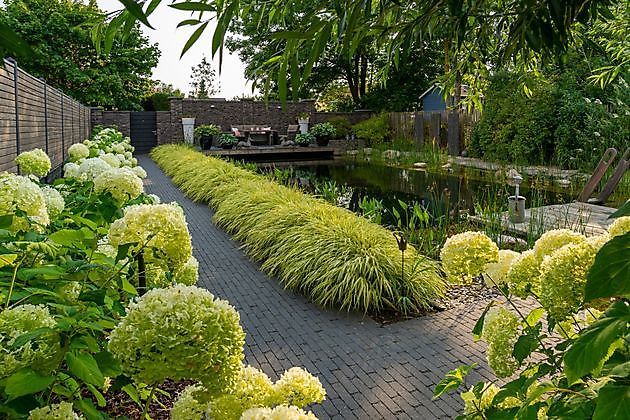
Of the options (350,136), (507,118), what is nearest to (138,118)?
(350,136)

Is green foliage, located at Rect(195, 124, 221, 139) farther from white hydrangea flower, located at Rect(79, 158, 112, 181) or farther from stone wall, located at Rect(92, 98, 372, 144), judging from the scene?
white hydrangea flower, located at Rect(79, 158, 112, 181)

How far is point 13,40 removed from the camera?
0.38 metres

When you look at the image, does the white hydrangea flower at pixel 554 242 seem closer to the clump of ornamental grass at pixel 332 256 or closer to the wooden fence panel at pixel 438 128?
the clump of ornamental grass at pixel 332 256

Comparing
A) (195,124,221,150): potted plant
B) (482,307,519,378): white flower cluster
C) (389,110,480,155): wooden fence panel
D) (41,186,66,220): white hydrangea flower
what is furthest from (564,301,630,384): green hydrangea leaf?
(195,124,221,150): potted plant

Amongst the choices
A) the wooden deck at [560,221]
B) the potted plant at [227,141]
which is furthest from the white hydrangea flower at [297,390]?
the potted plant at [227,141]

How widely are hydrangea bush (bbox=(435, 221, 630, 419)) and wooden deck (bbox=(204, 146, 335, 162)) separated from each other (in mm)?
16984

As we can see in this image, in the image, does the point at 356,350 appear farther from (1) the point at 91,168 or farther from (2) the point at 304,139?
(2) the point at 304,139

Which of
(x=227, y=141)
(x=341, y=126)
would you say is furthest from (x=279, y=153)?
(x=341, y=126)

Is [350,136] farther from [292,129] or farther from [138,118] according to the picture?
[138,118]

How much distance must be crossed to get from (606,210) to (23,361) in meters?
7.11

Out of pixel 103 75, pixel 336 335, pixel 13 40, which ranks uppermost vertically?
pixel 103 75

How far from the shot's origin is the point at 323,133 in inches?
757

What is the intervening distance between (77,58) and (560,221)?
772 inches

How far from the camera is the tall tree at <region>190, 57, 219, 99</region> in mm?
30188
